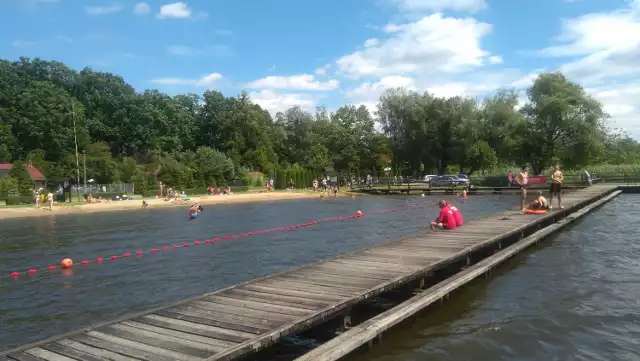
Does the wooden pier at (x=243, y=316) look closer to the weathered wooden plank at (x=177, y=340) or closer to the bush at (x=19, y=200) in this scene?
the weathered wooden plank at (x=177, y=340)

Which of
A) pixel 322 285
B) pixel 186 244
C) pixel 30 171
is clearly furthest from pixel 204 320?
pixel 30 171

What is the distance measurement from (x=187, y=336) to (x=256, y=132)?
8600cm

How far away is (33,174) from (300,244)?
57.5 metres

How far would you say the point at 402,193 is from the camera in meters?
56.2

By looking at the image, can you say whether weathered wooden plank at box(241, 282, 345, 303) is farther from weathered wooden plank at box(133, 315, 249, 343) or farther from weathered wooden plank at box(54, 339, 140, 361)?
weathered wooden plank at box(54, 339, 140, 361)

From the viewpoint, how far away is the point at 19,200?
4612cm

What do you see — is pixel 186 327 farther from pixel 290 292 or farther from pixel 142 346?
pixel 290 292

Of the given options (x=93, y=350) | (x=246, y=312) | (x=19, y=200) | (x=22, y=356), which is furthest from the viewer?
(x=19, y=200)

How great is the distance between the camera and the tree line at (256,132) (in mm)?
59219

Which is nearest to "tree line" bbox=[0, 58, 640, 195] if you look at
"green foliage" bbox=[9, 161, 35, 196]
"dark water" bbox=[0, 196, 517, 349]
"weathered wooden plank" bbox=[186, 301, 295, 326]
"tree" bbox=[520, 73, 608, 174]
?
"tree" bbox=[520, 73, 608, 174]

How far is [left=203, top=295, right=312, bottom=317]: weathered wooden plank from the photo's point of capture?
7562mm

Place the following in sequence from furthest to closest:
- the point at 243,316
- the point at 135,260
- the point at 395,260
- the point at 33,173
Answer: the point at 33,173, the point at 135,260, the point at 395,260, the point at 243,316

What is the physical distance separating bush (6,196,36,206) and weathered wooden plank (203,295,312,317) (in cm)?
4495

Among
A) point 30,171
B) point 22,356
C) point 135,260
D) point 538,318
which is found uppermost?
point 30,171
